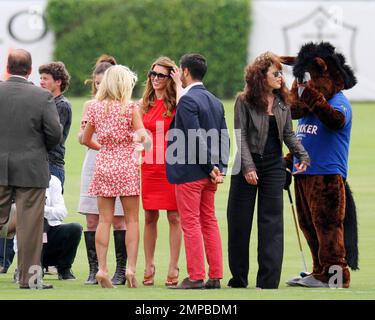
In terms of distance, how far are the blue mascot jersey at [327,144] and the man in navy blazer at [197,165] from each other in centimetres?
87

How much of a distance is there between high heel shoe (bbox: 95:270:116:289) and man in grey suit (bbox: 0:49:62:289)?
50cm

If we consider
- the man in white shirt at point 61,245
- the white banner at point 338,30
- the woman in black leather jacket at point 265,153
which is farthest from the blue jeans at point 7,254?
the white banner at point 338,30

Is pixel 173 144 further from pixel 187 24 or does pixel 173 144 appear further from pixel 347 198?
pixel 187 24

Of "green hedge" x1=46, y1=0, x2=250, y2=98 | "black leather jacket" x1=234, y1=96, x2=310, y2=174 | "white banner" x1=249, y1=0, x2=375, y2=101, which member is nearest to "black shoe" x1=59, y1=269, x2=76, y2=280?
"black leather jacket" x1=234, y1=96, x2=310, y2=174

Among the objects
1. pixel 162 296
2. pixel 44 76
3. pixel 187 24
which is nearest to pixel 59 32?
pixel 187 24

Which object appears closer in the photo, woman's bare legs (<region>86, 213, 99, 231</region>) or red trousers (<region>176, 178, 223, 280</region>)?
red trousers (<region>176, 178, 223, 280</region>)

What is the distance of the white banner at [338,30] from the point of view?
3772 centimetres

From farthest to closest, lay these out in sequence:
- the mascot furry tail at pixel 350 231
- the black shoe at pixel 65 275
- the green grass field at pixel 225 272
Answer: the black shoe at pixel 65 275 < the mascot furry tail at pixel 350 231 < the green grass field at pixel 225 272

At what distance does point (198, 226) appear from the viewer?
1070 centimetres

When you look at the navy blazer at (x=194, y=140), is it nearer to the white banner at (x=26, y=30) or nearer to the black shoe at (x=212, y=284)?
the black shoe at (x=212, y=284)

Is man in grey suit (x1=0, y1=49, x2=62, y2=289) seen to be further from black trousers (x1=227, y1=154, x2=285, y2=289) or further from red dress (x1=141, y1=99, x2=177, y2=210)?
black trousers (x1=227, y1=154, x2=285, y2=289)

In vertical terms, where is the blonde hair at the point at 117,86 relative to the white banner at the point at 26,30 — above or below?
below

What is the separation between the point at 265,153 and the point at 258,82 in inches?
24.0

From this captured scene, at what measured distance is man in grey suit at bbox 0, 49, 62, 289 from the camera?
10281 mm
